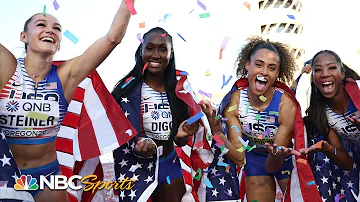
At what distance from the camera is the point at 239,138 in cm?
432

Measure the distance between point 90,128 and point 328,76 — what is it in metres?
2.35

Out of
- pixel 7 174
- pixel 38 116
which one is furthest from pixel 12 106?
pixel 7 174

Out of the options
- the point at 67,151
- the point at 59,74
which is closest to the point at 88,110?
the point at 67,151

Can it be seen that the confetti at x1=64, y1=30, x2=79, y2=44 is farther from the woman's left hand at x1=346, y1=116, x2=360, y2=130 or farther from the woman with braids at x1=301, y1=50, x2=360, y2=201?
the woman's left hand at x1=346, y1=116, x2=360, y2=130

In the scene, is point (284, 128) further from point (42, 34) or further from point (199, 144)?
point (42, 34)

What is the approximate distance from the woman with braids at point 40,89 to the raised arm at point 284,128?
1976mm

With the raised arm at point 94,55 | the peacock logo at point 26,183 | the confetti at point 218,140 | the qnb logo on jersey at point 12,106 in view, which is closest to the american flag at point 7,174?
the peacock logo at point 26,183

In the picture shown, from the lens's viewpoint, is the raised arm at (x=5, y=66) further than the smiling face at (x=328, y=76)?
No

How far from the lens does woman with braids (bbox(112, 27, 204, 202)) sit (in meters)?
3.87

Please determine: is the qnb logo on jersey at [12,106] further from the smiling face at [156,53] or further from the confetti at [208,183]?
the confetti at [208,183]

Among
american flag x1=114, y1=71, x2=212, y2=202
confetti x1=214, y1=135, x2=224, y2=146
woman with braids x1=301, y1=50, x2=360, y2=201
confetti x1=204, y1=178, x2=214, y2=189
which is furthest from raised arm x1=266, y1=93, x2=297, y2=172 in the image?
american flag x1=114, y1=71, x2=212, y2=202

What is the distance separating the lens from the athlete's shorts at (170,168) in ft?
13.0

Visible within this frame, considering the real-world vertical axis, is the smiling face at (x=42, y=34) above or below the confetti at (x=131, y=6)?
below

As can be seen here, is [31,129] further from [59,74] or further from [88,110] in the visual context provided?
[88,110]
